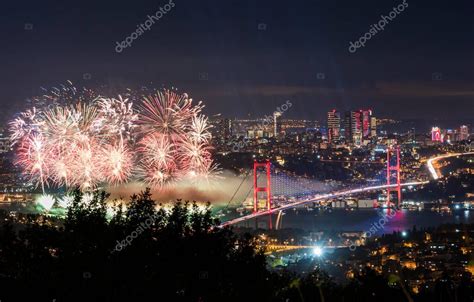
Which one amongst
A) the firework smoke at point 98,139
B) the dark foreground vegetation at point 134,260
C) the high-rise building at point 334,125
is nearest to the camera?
the dark foreground vegetation at point 134,260

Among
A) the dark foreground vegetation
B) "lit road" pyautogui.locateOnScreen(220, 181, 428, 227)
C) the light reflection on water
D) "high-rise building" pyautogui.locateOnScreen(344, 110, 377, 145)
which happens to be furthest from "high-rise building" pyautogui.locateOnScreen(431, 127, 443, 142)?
the dark foreground vegetation

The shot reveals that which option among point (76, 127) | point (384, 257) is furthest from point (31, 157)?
point (384, 257)

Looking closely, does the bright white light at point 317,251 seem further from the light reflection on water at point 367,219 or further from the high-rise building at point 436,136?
the high-rise building at point 436,136

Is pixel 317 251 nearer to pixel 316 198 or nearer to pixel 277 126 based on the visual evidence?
pixel 316 198

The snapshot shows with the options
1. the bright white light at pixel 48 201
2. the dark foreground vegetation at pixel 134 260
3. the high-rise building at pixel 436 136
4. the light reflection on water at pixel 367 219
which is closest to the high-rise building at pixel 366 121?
the high-rise building at pixel 436 136

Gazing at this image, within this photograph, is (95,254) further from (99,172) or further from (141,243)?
(99,172)

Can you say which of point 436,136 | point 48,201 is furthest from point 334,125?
point 48,201

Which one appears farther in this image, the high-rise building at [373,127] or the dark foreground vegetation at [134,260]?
the high-rise building at [373,127]

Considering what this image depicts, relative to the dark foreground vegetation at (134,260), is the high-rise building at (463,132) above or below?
above
